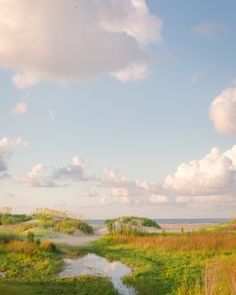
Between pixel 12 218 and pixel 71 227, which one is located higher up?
pixel 12 218

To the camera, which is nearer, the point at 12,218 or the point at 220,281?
the point at 220,281

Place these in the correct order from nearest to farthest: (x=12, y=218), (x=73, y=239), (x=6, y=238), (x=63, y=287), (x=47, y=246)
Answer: (x=63, y=287) → (x=47, y=246) → (x=6, y=238) → (x=73, y=239) → (x=12, y=218)

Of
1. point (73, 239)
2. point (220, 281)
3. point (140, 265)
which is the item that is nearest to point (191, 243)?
point (140, 265)

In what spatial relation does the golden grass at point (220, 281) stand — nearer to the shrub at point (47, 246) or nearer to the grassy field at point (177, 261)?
the grassy field at point (177, 261)

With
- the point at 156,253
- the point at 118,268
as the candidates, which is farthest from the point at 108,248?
the point at 118,268

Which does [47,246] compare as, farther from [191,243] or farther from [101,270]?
[191,243]

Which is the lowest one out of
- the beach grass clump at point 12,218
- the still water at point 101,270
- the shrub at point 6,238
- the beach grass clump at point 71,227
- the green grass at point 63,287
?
the green grass at point 63,287

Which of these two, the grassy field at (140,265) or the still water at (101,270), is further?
the still water at (101,270)

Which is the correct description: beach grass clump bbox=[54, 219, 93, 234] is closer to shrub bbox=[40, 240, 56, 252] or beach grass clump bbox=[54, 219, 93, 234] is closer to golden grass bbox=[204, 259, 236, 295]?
shrub bbox=[40, 240, 56, 252]

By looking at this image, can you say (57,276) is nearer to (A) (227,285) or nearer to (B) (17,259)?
(B) (17,259)

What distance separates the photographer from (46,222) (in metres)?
49.6

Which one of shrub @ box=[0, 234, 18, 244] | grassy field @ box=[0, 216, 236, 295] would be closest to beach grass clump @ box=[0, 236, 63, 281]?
grassy field @ box=[0, 216, 236, 295]

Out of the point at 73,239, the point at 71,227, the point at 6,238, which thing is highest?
the point at 71,227

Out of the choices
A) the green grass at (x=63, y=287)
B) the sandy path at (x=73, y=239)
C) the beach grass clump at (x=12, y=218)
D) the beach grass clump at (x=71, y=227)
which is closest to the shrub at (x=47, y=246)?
the sandy path at (x=73, y=239)
